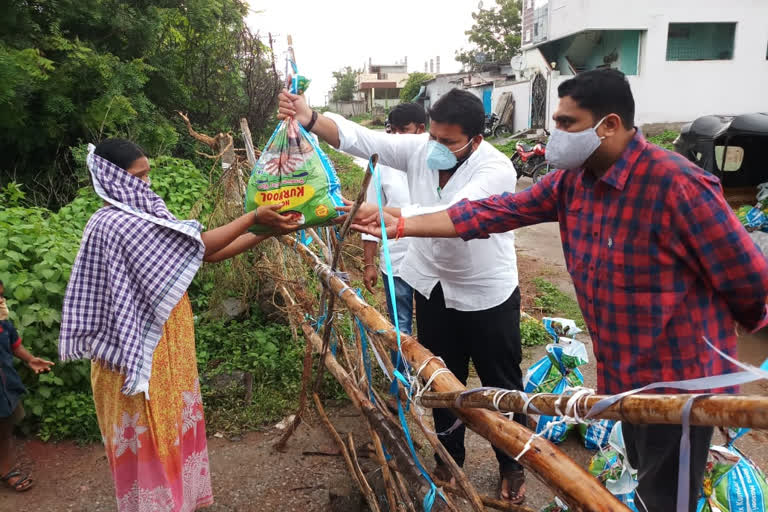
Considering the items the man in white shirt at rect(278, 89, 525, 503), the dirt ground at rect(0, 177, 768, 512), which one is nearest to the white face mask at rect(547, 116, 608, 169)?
the man in white shirt at rect(278, 89, 525, 503)

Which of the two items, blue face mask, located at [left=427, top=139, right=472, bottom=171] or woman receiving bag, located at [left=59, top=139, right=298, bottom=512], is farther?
blue face mask, located at [left=427, top=139, right=472, bottom=171]

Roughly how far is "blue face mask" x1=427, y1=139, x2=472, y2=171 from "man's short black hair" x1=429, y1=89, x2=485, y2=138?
2.7 inches

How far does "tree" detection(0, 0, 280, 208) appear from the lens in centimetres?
594

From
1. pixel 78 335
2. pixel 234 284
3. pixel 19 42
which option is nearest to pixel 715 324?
pixel 78 335

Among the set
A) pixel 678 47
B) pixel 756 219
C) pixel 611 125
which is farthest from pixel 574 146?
pixel 678 47

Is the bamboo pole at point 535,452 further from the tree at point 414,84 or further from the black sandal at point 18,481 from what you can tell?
the tree at point 414,84

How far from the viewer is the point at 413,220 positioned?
205 cm

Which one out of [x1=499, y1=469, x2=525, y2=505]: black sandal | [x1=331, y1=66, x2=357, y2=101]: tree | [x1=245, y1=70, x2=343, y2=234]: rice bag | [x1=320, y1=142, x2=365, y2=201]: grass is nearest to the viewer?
[x1=245, y1=70, x2=343, y2=234]: rice bag

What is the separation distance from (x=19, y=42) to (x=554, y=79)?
15.7 metres

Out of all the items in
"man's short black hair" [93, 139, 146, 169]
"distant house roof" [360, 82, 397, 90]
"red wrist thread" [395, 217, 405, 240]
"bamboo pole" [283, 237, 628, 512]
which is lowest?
"bamboo pole" [283, 237, 628, 512]

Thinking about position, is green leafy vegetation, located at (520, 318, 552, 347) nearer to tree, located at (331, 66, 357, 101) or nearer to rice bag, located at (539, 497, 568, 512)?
rice bag, located at (539, 497, 568, 512)

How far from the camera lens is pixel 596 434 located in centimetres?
301

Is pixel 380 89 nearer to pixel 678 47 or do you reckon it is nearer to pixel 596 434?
pixel 678 47

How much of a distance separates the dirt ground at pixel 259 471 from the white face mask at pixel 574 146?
1755mm
